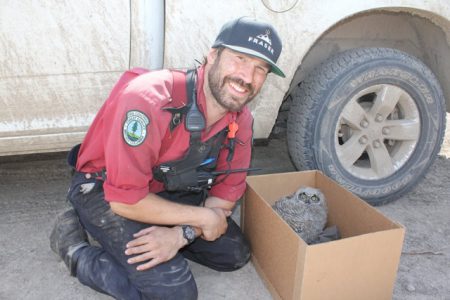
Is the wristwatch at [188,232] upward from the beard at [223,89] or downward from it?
downward

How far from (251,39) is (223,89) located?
0.68 ft

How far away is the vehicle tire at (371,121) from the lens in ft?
7.41

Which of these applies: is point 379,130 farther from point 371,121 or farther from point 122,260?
point 122,260

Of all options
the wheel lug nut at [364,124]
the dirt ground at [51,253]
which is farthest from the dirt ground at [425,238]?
the wheel lug nut at [364,124]

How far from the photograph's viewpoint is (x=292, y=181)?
7.37ft

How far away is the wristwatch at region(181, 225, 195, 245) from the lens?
1.79 m

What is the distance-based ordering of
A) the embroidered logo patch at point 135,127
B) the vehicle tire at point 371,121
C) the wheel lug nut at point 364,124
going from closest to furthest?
the embroidered logo patch at point 135,127
the vehicle tire at point 371,121
the wheel lug nut at point 364,124

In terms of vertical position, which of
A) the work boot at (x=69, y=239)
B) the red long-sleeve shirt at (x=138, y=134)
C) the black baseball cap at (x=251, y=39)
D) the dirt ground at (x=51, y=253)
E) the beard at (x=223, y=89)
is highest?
the black baseball cap at (x=251, y=39)

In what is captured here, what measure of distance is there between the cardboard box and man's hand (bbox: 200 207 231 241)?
0.56 feet

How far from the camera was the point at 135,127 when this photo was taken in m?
1.51

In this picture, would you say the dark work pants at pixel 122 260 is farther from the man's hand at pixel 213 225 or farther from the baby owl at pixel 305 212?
the baby owl at pixel 305 212

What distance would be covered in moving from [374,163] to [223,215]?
1011 millimetres

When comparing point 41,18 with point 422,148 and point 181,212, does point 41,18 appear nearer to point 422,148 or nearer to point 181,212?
point 181,212

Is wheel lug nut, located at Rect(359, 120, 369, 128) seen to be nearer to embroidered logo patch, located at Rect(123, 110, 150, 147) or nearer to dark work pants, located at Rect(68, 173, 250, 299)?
dark work pants, located at Rect(68, 173, 250, 299)
